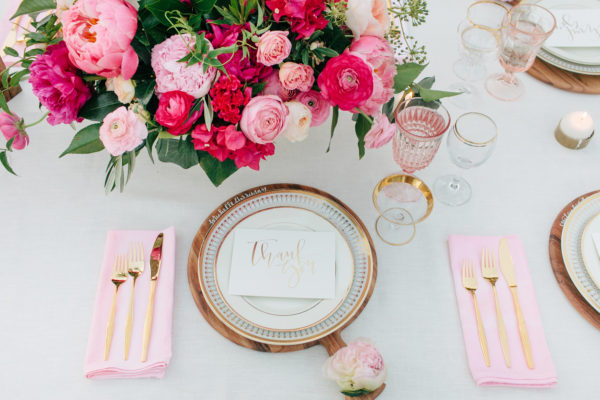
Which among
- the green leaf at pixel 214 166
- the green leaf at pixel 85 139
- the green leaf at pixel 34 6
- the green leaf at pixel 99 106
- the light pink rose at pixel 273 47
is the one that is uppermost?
the green leaf at pixel 34 6

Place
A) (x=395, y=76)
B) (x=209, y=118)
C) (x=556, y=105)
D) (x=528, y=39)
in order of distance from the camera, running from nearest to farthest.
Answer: (x=209, y=118) → (x=395, y=76) → (x=528, y=39) → (x=556, y=105)

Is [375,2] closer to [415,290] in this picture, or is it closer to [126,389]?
[415,290]

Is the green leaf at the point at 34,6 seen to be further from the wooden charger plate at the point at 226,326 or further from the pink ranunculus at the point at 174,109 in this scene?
the wooden charger plate at the point at 226,326

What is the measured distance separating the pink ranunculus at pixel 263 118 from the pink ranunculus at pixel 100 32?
7.9 inches

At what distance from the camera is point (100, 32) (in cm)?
64

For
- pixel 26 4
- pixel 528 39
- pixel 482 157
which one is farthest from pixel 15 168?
pixel 528 39

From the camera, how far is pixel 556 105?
1.06 metres

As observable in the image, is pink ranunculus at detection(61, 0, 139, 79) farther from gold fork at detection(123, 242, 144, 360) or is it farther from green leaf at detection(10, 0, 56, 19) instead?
gold fork at detection(123, 242, 144, 360)

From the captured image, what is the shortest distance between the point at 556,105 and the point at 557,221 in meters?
0.34

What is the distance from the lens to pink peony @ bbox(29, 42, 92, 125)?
70 cm

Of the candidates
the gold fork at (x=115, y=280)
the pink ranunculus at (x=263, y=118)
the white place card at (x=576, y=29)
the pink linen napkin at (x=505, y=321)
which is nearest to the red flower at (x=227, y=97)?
the pink ranunculus at (x=263, y=118)

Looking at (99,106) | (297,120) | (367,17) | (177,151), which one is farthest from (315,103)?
(99,106)

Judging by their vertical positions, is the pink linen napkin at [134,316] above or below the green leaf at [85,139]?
below

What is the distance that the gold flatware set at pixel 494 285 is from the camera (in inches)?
29.2
